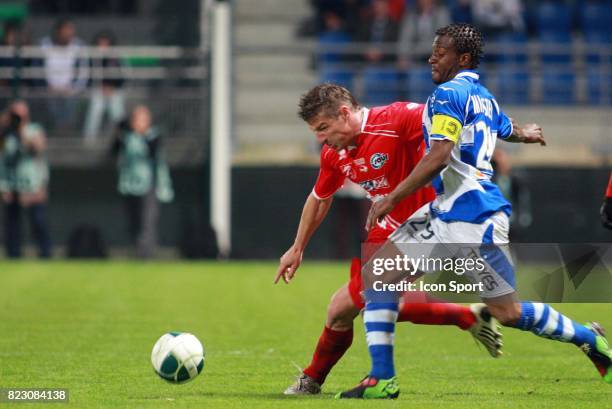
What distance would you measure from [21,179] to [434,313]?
1334cm

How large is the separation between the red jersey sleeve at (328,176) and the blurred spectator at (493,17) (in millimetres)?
15928

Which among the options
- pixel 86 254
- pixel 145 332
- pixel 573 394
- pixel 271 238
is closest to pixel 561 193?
pixel 271 238

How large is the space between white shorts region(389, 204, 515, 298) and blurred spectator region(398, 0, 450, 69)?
14.7 metres

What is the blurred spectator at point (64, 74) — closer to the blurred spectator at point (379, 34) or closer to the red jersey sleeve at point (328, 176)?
the blurred spectator at point (379, 34)

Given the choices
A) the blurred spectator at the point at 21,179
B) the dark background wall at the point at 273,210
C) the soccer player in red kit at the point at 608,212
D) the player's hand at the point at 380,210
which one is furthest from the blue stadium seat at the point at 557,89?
the player's hand at the point at 380,210

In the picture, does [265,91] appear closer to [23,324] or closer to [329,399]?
[23,324]

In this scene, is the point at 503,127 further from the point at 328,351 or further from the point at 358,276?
the point at 328,351

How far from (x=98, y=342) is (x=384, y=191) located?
12.2 feet

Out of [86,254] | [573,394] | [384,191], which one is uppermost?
[384,191]

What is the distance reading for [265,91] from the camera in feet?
72.5

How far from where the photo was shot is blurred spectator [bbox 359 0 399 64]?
70.3 ft

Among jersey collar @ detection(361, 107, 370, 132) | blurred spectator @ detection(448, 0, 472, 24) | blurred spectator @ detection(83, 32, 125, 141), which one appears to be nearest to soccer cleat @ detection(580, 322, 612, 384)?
jersey collar @ detection(361, 107, 370, 132)

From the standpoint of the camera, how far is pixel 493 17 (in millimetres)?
22891

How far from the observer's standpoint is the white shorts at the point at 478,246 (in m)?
6.73
